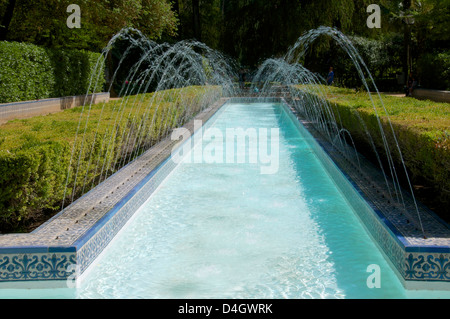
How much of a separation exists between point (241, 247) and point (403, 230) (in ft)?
4.16

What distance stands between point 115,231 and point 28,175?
855 millimetres

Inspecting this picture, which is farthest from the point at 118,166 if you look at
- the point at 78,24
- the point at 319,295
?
the point at 78,24

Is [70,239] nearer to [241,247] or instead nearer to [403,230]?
[241,247]

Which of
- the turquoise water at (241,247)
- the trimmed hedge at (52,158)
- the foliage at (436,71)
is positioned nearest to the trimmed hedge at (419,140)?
the turquoise water at (241,247)

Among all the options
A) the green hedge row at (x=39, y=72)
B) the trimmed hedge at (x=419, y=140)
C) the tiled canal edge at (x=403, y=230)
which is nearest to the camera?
the tiled canal edge at (x=403, y=230)

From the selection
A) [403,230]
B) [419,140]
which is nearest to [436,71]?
[419,140]

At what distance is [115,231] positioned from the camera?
4.08m

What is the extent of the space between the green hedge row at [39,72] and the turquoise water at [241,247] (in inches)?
216

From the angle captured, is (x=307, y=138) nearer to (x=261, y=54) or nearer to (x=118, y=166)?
(x=118, y=166)

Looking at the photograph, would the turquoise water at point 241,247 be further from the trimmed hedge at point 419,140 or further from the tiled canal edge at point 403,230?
the trimmed hedge at point 419,140

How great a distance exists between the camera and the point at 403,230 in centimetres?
342

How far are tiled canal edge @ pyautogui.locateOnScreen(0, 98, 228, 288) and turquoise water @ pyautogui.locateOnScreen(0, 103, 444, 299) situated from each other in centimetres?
10

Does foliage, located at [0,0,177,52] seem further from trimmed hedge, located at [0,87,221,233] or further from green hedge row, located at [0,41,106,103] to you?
trimmed hedge, located at [0,87,221,233]

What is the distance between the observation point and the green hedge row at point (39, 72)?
1004cm
